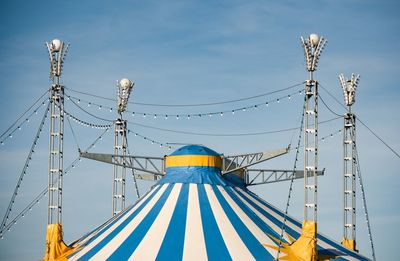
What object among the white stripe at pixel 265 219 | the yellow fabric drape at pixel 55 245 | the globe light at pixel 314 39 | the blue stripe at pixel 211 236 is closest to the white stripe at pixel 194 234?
the blue stripe at pixel 211 236

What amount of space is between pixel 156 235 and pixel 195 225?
3.43 feet

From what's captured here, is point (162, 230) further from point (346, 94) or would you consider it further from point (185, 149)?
point (346, 94)

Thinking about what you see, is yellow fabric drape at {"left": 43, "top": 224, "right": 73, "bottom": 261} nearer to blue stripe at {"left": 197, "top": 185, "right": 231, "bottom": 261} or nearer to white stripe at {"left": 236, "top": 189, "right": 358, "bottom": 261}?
Answer: blue stripe at {"left": 197, "top": 185, "right": 231, "bottom": 261}

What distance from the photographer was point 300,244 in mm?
18688

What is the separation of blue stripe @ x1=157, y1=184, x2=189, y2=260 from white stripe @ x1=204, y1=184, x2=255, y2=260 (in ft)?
2.66

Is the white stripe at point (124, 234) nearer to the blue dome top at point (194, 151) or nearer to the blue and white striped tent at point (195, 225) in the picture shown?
the blue and white striped tent at point (195, 225)

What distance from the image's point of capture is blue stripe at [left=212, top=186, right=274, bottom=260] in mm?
18141

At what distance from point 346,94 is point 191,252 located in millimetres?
9581

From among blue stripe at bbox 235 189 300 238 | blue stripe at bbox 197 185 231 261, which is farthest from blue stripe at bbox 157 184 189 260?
blue stripe at bbox 235 189 300 238

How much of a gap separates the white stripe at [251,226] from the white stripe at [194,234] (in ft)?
3.25

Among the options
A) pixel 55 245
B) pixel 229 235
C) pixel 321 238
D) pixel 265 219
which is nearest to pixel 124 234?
pixel 55 245

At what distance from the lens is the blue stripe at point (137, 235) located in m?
18.1

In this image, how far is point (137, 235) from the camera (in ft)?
61.7

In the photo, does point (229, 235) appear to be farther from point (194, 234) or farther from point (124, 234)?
point (124, 234)
